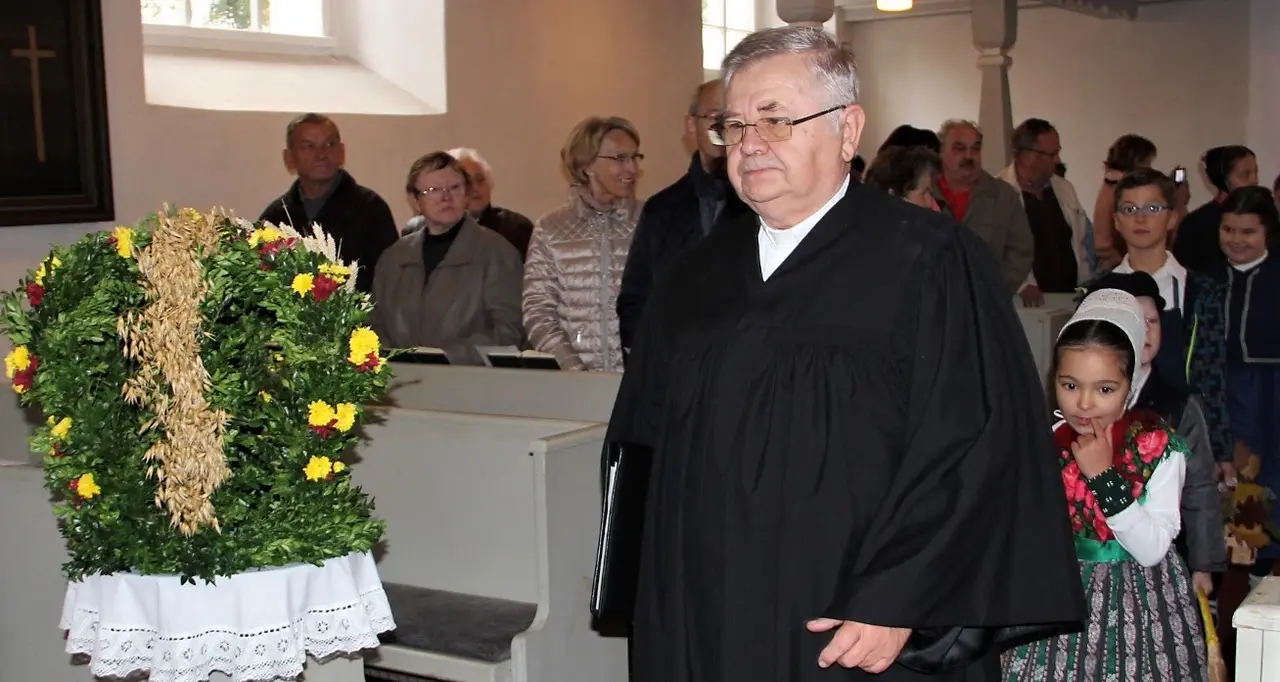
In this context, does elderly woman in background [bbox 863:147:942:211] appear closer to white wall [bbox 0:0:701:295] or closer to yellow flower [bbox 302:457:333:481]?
yellow flower [bbox 302:457:333:481]

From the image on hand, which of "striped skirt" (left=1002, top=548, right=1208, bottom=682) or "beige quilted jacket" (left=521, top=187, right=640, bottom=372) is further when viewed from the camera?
"beige quilted jacket" (left=521, top=187, right=640, bottom=372)

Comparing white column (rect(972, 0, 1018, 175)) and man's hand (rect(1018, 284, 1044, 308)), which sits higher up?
white column (rect(972, 0, 1018, 175))

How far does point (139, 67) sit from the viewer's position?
7.81 metres

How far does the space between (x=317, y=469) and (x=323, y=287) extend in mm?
382

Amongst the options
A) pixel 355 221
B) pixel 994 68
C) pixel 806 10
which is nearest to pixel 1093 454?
pixel 355 221

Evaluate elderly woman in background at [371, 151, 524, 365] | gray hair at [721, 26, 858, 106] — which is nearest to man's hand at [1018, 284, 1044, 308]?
elderly woman in background at [371, 151, 524, 365]

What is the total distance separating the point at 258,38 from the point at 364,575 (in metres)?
6.69

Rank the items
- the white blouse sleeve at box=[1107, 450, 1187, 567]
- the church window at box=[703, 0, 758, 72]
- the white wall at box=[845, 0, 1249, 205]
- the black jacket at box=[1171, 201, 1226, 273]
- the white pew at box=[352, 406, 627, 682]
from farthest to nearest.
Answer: the white wall at box=[845, 0, 1249, 205] → the church window at box=[703, 0, 758, 72] → the black jacket at box=[1171, 201, 1226, 273] → the white pew at box=[352, 406, 627, 682] → the white blouse sleeve at box=[1107, 450, 1187, 567]

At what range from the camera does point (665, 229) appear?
14.8 ft

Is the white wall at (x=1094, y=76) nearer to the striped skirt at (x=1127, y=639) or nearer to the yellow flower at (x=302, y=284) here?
the striped skirt at (x=1127, y=639)

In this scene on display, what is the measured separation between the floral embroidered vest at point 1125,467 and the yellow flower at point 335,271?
5.09 ft

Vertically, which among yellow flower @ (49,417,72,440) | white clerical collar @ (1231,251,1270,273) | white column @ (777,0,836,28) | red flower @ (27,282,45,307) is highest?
white column @ (777,0,836,28)

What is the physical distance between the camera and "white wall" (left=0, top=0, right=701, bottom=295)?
779 cm

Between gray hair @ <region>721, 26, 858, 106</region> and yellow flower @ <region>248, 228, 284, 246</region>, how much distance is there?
4.15 feet
